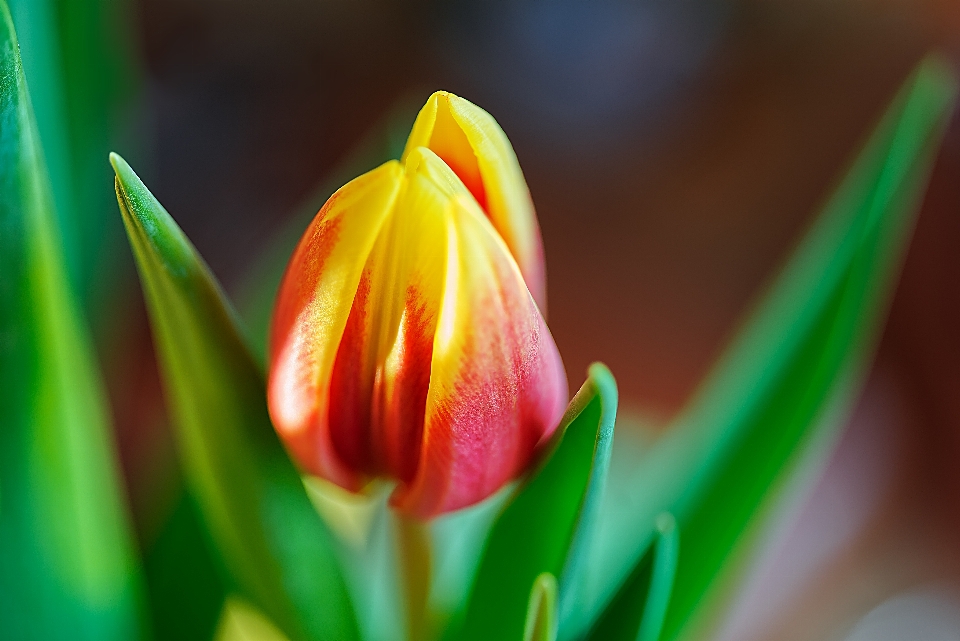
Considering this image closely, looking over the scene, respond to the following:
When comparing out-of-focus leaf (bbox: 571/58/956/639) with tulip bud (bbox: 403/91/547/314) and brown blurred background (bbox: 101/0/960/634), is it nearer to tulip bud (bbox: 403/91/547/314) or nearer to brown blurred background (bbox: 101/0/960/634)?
tulip bud (bbox: 403/91/547/314)

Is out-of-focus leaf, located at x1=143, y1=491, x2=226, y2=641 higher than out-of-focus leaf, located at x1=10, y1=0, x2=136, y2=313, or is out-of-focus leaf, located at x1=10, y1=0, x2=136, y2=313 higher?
out-of-focus leaf, located at x1=10, y1=0, x2=136, y2=313

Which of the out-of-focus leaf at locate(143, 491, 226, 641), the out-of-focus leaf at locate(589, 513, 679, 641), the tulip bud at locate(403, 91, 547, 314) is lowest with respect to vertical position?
the out-of-focus leaf at locate(143, 491, 226, 641)

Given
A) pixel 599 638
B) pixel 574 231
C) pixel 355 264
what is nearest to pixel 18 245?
pixel 355 264

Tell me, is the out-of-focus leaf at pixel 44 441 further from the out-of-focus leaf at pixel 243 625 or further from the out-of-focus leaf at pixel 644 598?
the out-of-focus leaf at pixel 644 598

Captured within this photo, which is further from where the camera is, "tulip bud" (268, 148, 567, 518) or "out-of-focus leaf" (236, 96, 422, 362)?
"out-of-focus leaf" (236, 96, 422, 362)

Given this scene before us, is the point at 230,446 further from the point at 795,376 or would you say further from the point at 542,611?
the point at 795,376

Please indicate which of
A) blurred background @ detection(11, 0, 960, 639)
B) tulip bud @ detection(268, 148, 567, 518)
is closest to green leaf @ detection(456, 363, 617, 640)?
tulip bud @ detection(268, 148, 567, 518)

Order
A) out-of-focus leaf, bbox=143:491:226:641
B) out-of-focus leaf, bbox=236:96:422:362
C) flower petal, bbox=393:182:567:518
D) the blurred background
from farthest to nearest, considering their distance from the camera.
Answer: the blurred background
out-of-focus leaf, bbox=236:96:422:362
out-of-focus leaf, bbox=143:491:226:641
flower petal, bbox=393:182:567:518

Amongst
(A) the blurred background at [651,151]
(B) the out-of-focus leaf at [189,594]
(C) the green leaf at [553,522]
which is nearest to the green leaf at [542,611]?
(C) the green leaf at [553,522]
